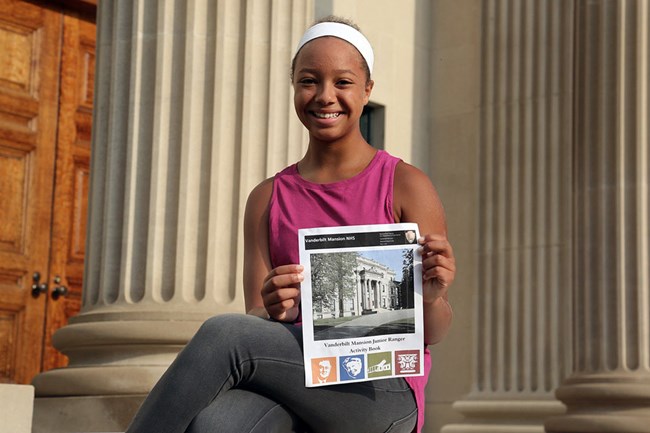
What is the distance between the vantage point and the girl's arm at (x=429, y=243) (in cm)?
312

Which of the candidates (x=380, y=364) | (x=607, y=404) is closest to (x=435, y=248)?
(x=380, y=364)

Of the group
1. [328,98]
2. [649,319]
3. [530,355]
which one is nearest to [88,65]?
[530,355]

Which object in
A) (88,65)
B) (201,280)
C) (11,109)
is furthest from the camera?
(88,65)

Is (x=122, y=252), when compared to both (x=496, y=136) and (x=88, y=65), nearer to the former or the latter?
(x=88, y=65)

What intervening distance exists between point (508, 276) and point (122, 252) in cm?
410

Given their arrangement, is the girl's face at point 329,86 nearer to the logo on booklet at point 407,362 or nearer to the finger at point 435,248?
the finger at point 435,248

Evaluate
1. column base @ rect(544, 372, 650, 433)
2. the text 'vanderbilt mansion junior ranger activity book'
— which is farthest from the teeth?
column base @ rect(544, 372, 650, 433)

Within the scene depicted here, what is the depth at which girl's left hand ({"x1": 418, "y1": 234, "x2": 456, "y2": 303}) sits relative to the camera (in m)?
3.10

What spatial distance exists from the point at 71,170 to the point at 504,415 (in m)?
4.09

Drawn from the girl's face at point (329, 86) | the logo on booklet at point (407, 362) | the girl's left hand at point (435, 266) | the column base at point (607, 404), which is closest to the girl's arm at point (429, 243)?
the girl's left hand at point (435, 266)

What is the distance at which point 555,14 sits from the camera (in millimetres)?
9766

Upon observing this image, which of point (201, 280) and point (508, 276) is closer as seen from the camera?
point (201, 280)

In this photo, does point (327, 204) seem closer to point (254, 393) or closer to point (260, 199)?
point (260, 199)

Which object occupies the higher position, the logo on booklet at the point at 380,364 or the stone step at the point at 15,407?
the logo on booklet at the point at 380,364
